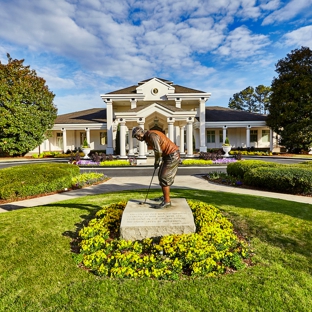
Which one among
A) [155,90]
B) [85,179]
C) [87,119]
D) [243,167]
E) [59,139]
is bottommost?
[85,179]

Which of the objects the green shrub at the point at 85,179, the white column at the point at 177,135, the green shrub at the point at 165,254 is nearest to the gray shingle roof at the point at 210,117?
the white column at the point at 177,135

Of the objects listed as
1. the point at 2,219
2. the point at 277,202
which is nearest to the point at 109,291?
the point at 2,219

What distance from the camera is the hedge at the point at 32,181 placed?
27.7 ft

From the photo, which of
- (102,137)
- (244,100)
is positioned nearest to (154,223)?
(102,137)

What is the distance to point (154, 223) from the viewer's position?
446 centimetres

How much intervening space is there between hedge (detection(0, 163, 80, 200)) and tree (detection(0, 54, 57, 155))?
20388 millimetres

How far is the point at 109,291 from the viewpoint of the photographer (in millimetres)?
3178

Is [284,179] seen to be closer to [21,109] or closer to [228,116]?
[228,116]

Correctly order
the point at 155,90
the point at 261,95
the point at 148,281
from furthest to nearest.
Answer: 1. the point at 261,95
2. the point at 155,90
3. the point at 148,281

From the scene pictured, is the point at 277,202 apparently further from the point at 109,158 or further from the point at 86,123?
the point at 86,123

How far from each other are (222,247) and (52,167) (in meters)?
9.03

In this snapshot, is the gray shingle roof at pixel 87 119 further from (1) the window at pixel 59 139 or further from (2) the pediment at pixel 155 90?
(2) the pediment at pixel 155 90

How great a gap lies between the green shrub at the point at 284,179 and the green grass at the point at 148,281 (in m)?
3.51

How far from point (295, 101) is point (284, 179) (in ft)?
78.8
